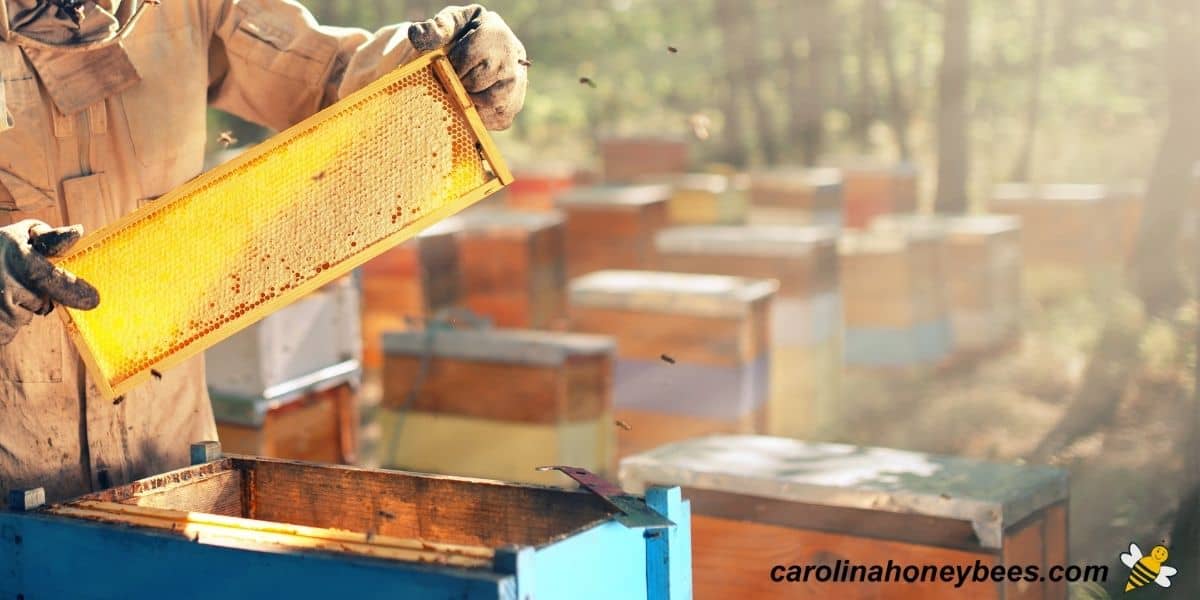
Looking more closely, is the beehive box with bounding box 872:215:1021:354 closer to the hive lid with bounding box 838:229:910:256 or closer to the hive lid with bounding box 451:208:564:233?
the hive lid with bounding box 838:229:910:256

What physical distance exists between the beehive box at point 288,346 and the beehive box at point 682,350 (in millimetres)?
1409

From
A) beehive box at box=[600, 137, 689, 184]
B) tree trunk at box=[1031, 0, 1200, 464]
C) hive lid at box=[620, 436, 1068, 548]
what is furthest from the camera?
beehive box at box=[600, 137, 689, 184]

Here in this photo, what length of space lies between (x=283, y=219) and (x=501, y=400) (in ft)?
10.4

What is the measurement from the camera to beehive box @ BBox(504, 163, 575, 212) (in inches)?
480

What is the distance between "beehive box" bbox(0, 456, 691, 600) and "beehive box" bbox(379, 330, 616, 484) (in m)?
2.92

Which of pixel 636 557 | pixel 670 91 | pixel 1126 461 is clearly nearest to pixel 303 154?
pixel 636 557

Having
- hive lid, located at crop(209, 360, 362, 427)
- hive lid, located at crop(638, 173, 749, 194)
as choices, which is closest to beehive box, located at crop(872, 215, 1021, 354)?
hive lid, located at crop(638, 173, 749, 194)

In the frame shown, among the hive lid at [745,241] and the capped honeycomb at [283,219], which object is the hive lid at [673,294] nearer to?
the hive lid at [745,241]

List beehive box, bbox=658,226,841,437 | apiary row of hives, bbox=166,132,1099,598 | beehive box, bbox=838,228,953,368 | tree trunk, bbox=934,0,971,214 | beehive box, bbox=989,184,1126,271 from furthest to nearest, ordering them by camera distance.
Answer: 1. tree trunk, bbox=934,0,971,214
2. beehive box, bbox=989,184,1126,271
3. beehive box, bbox=838,228,953,368
4. beehive box, bbox=658,226,841,437
5. apiary row of hives, bbox=166,132,1099,598

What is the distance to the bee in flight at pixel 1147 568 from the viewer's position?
3.70 meters

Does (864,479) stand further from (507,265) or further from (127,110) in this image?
(507,265)

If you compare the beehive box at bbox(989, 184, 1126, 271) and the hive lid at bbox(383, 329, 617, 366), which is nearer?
the hive lid at bbox(383, 329, 617, 366)

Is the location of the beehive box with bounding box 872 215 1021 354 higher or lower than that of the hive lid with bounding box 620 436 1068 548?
lower

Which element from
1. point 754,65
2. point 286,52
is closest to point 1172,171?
point 286,52
